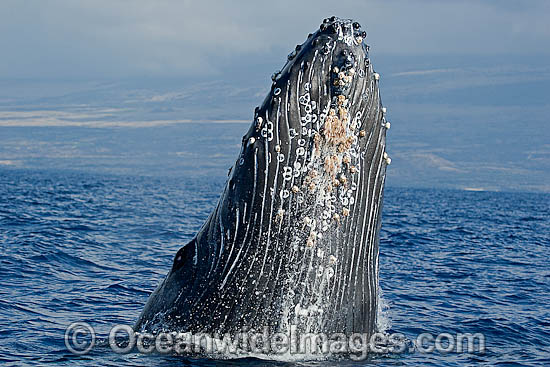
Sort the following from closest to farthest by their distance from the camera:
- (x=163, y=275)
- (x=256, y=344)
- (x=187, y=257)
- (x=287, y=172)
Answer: (x=287, y=172) → (x=256, y=344) → (x=187, y=257) → (x=163, y=275)

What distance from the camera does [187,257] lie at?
670cm

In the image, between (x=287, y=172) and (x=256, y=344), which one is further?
(x=256, y=344)

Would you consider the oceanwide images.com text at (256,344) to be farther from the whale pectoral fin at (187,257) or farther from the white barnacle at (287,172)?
the white barnacle at (287,172)

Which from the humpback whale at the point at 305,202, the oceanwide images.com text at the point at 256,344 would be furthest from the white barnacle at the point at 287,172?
the oceanwide images.com text at the point at 256,344

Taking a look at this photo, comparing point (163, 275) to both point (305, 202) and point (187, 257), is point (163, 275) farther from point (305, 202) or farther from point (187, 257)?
point (305, 202)

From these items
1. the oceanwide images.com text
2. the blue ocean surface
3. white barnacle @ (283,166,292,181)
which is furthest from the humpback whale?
the blue ocean surface

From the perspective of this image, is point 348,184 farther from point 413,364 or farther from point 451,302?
point 451,302

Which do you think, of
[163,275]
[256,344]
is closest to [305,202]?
[256,344]

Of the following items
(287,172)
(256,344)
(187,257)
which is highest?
(287,172)

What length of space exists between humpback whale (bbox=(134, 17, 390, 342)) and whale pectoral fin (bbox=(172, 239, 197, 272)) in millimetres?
159

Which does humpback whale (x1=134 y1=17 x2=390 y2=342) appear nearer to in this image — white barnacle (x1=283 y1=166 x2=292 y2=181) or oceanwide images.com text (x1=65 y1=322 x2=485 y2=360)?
white barnacle (x1=283 y1=166 x2=292 y2=181)

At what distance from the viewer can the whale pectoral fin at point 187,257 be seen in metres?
6.66

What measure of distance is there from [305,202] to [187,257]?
1.17 meters

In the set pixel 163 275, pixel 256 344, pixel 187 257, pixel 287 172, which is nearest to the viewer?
pixel 287 172
